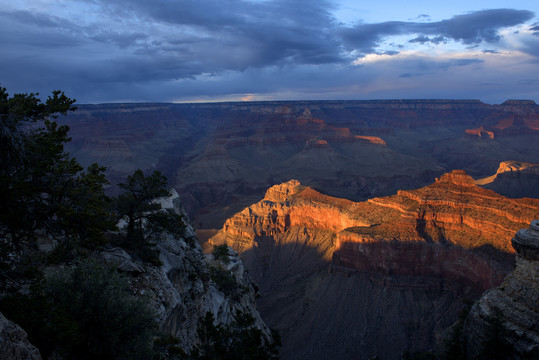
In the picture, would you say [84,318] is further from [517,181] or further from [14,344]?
[517,181]

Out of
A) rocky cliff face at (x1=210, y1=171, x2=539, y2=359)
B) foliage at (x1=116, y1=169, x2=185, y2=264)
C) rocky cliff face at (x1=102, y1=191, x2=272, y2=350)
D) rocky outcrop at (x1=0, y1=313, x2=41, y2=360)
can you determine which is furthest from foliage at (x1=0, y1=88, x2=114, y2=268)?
rocky cliff face at (x1=210, y1=171, x2=539, y2=359)

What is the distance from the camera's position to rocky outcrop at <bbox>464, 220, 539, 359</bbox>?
2155cm

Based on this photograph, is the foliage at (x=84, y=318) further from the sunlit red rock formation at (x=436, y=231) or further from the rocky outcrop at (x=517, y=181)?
the rocky outcrop at (x=517, y=181)

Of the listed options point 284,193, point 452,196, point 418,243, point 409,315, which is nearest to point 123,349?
point 409,315

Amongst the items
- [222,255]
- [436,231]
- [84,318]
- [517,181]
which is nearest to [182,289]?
[84,318]

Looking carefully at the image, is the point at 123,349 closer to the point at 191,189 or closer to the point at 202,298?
the point at 202,298

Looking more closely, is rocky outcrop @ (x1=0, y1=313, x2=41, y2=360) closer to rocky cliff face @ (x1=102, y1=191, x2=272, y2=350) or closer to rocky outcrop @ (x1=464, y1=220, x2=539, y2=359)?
rocky cliff face @ (x1=102, y1=191, x2=272, y2=350)

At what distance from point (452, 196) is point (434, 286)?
1307 centimetres

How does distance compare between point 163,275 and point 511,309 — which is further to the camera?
point 511,309

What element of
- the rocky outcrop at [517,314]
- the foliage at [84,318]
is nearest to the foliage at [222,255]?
the rocky outcrop at [517,314]

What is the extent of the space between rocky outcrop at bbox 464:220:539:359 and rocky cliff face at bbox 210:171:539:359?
410 inches

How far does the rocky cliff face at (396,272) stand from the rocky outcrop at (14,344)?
105 ft

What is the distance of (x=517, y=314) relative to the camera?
22.3 meters

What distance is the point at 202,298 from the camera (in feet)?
72.1
